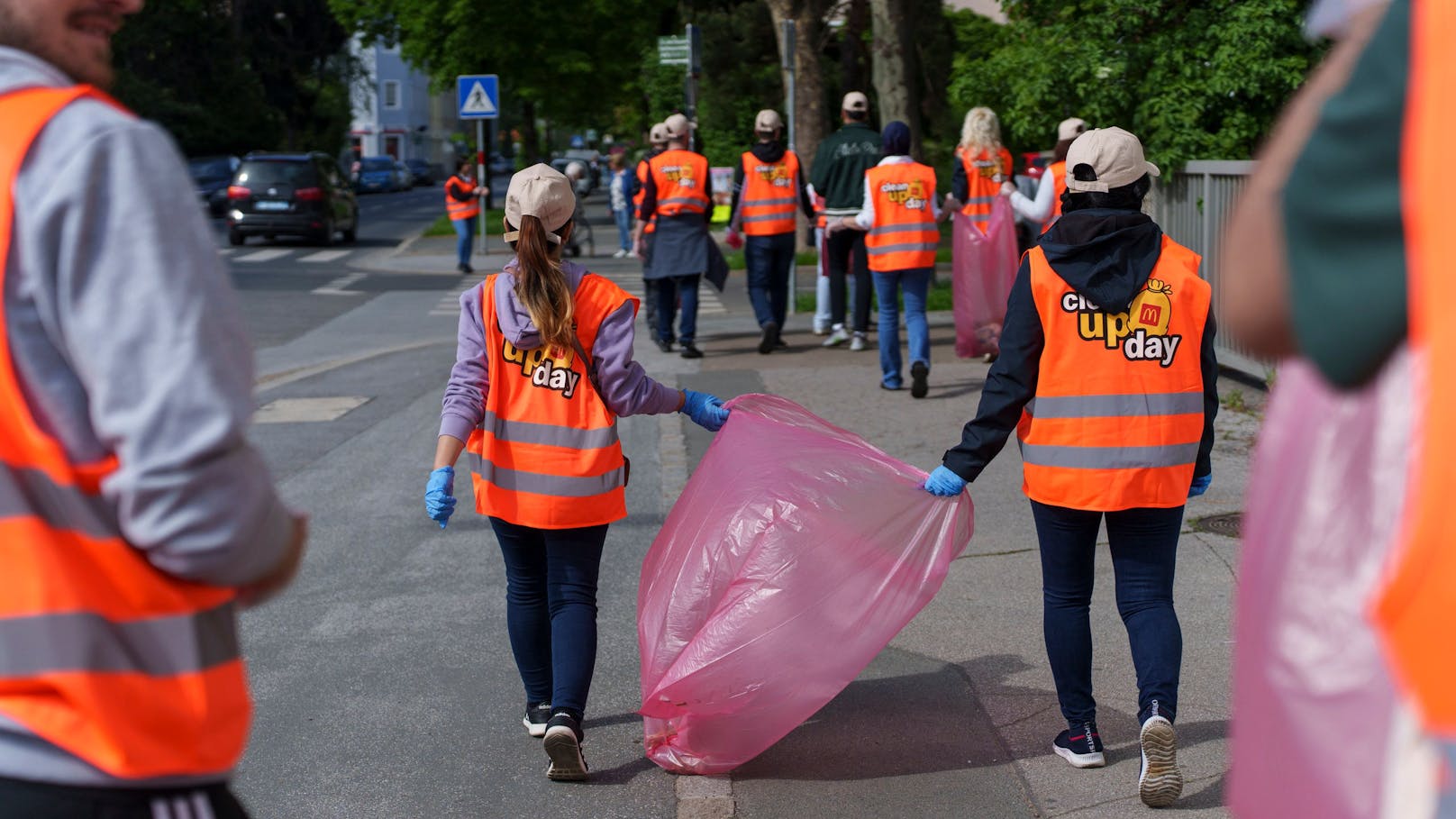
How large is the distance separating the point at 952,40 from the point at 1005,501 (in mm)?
29267

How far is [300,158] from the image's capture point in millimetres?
28062

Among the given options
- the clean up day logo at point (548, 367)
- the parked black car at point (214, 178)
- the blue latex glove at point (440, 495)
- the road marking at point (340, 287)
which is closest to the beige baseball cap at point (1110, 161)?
the clean up day logo at point (548, 367)

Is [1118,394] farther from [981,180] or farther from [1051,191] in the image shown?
[981,180]

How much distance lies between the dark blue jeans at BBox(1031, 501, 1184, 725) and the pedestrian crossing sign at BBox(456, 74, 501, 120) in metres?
19.9

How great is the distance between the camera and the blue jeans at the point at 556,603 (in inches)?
169

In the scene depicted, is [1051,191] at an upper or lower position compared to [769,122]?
lower

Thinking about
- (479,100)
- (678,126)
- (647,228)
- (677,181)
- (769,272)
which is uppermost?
(479,100)

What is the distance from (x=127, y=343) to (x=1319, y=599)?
1123 millimetres

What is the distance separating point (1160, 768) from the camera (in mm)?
3916

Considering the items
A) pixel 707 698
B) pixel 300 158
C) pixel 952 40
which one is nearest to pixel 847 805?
pixel 707 698

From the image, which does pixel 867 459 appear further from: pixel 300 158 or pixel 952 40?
pixel 952 40

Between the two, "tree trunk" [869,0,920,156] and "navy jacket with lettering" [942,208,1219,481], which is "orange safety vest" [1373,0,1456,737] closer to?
"navy jacket with lettering" [942,208,1219,481]

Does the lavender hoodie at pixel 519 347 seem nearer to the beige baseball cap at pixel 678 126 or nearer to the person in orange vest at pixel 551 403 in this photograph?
the person in orange vest at pixel 551 403

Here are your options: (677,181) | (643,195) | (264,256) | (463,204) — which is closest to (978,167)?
(677,181)
